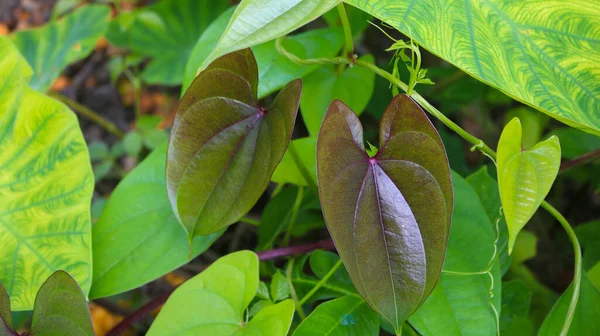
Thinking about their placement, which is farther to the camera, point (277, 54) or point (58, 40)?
point (58, 40)

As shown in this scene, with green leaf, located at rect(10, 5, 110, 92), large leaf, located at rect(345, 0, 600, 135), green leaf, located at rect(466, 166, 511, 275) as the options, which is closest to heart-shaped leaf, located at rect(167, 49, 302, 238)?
large leaf, located at rect(345, 0, 600, 135)

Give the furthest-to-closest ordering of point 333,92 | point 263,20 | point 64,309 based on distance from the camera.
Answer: point 333,92, point 64,309, point 263,20

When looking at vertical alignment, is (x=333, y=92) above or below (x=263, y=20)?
below

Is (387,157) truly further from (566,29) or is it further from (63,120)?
(63,120)

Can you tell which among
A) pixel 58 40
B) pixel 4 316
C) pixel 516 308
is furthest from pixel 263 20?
pixel 58 40

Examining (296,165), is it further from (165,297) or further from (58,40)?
(58,40)

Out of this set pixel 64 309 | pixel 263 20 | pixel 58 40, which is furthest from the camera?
pixel 58 40

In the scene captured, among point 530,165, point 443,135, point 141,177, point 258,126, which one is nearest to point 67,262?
point 141,177
